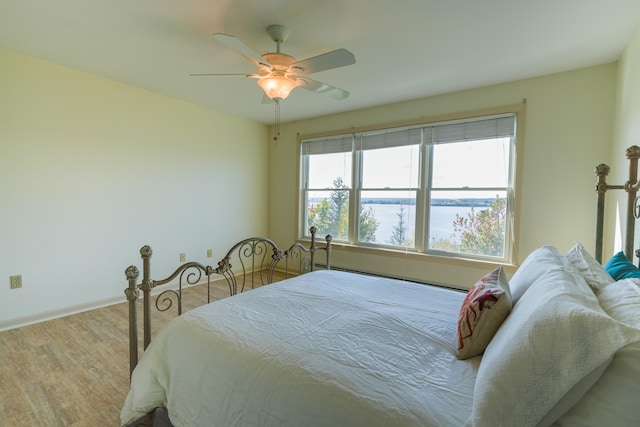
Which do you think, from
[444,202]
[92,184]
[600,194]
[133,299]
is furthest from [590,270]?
[92,184]

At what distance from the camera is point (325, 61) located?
6.73ft

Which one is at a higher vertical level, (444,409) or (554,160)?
(554,160)

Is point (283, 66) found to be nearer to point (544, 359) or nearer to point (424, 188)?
point (544, 359)

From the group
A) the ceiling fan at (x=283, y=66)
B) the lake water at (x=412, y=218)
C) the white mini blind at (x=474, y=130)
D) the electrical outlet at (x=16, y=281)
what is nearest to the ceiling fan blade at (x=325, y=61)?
the ceiling fan at (x=283, y=66)

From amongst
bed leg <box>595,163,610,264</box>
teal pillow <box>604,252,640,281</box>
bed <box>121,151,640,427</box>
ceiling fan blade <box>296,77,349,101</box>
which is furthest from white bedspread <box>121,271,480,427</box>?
ceiling fan blade <box>296,77,349,101</box>

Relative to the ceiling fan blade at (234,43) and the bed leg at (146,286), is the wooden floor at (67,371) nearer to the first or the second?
the bed leg at (146,286)

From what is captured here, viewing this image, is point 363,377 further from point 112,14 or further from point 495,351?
point 112,14

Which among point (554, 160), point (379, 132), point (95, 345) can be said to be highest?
point (379, 132)

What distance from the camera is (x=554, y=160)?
3.03 metres

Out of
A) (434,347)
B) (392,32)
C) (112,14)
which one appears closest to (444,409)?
(434,347)

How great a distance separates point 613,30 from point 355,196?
2.90 meters

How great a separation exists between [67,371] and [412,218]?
11.9ft

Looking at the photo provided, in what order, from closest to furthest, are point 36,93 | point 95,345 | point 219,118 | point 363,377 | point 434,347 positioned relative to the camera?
point 363,377 → point 434,347 → point 95,345 → point 36,93 → point 219,118

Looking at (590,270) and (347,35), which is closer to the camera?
(590,270)
